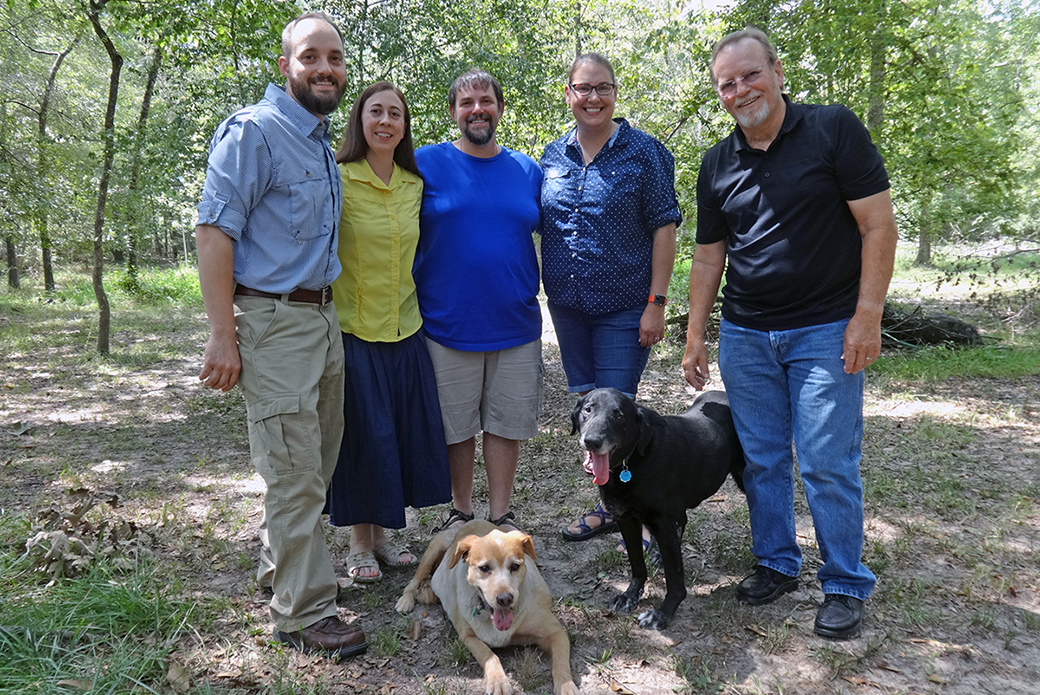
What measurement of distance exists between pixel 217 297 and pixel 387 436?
112 cm

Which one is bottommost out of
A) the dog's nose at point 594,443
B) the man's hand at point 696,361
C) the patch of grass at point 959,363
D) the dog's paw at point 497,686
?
the dog's paw at point 497,686

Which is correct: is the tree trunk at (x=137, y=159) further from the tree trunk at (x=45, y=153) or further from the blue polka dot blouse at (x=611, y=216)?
the blue polka dot blouse at (x=611, y=216)

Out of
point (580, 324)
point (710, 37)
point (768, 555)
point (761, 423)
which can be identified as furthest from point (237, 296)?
point (710, 37)

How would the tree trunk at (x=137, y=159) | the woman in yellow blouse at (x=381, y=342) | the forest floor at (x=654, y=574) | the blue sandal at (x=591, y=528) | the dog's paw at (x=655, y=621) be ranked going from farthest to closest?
the tree trunk at (x=137, y=159)
the blue sandal at (x=591, y=528)
the woman in yellow blouse at (x=381, y=342)
the dog's paw at (x=655, y=621)
the forest floor at (x=654, y=574)

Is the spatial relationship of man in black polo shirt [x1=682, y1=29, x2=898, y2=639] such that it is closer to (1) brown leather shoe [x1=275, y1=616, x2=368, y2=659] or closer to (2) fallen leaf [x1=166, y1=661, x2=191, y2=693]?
(1) brown leather shoe [x1=275, y1=616, x2=368, y2=659]

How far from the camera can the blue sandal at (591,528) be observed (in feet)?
12.7

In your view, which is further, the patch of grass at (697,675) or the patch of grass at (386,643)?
the patch of grass at (386,643)

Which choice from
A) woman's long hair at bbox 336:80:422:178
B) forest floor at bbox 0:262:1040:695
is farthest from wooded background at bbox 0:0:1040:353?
woman's long hair at bbox 336:80:422:178

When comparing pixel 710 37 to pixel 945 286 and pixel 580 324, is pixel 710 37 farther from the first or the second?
pixel 945 286

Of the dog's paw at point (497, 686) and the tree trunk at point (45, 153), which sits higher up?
the tree trunk at point (45, 153)

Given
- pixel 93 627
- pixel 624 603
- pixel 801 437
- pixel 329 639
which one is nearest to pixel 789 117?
pixel 801 437

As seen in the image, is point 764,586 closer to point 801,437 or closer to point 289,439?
point 801,437

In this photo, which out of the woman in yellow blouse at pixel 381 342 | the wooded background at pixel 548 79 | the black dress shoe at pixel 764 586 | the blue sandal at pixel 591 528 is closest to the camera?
the black dress shoe at pixel 764 586

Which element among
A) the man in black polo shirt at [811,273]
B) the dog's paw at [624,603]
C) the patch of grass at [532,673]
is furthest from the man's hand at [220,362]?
the man in black polo shirt at [811,273]
